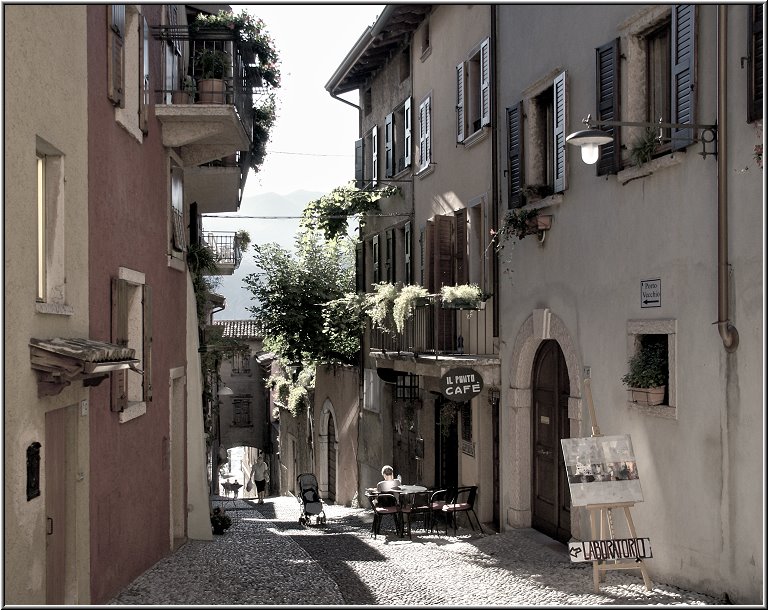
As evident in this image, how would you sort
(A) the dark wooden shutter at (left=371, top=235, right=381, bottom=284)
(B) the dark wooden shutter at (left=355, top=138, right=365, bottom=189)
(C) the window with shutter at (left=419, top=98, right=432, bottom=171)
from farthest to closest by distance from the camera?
(B) the dark wooden shutter at (left=355, top=138, right=365, bottom=189), (A) the dark wooden shutter at (left=371, top=235, right=381, bottom=284), (C) the window with shutter at (left=419, top=98, right=432, bottom=171)

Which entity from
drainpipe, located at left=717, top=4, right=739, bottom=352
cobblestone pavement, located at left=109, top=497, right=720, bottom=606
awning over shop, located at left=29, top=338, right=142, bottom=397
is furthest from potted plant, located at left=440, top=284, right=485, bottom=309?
awning over shop, located at left=29, top=338, right=142, bottom=397

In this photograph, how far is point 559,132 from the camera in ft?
39.6

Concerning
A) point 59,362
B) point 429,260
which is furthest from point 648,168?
point 429,260

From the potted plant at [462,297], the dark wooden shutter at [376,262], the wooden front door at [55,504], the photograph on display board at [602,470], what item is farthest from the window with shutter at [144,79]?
the dark wooden shutter at [376,262]

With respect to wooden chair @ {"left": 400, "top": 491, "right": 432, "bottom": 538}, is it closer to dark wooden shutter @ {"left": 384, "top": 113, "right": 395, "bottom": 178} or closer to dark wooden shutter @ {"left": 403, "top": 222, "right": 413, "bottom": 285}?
dark wooden shutter @ {"left": 403, "top": 222, "right": 413, "bottom": 285}

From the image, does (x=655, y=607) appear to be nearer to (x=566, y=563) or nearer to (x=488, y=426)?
(x=566, y=563)

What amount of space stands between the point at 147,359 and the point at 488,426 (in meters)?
5.88

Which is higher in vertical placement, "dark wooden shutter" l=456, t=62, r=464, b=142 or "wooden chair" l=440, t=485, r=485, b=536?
"dark wooden shutter" l=456, t=62, r=464, b=142

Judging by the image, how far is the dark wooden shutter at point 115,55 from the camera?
375 inches

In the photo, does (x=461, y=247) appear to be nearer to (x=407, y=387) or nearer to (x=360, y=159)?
(x=407, y=387)

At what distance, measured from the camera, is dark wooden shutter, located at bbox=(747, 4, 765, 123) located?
770cm

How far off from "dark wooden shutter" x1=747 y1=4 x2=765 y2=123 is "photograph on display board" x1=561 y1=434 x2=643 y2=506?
3156 millimetres

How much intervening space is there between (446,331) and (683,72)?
7.88 m

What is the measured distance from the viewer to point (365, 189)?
2208 centimetres
